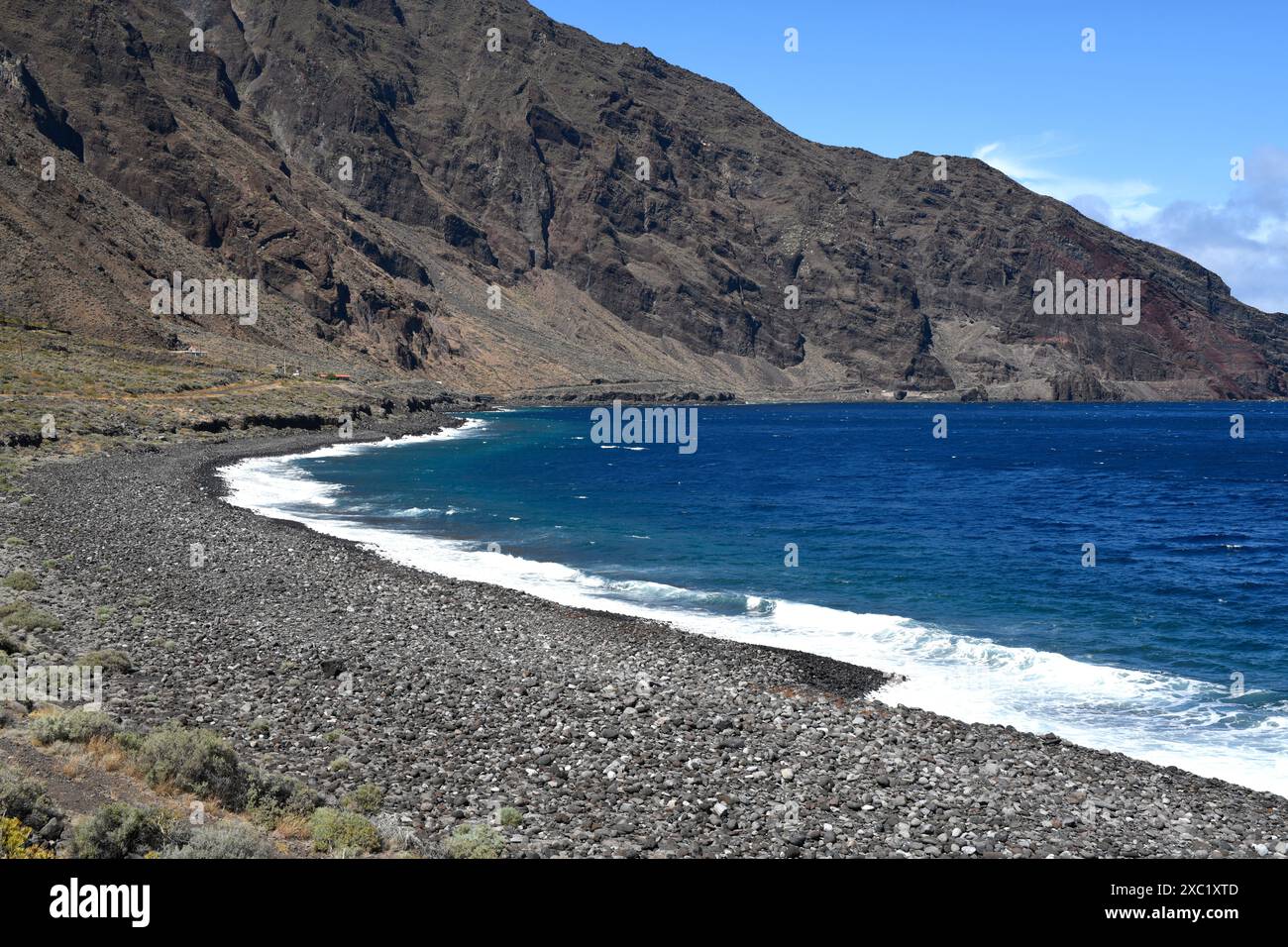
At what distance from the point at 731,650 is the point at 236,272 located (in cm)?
17500

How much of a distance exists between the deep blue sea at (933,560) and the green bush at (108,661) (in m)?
14.5

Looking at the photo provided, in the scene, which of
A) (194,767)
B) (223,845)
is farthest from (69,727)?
(223,845)

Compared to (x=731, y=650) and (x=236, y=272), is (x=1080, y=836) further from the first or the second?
(x=236, y=272)

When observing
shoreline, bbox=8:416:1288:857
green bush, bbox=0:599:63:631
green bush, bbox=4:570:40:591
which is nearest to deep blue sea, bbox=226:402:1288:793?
shoreline, bbox=8:416:1288:857

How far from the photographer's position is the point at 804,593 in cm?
3338

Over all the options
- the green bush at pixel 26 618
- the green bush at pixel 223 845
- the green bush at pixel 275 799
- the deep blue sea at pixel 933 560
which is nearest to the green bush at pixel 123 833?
the green bush at pixel 223 845

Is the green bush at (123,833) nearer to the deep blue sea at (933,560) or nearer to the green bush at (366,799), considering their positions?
the green bush at (366,799)

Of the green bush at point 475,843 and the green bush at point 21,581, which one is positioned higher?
the green bush at point 21,581

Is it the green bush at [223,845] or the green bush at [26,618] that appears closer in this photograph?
the green bush at [223,845]

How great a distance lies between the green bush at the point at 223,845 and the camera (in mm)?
9453

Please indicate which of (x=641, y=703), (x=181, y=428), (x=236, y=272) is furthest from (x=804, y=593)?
(x=236, y=272)

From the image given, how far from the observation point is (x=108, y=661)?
18781 millimetres

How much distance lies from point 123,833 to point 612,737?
914cm

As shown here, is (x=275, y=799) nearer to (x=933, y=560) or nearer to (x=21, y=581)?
(x=21, y=581)
